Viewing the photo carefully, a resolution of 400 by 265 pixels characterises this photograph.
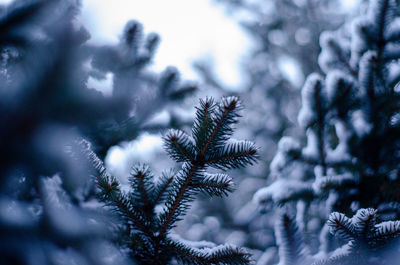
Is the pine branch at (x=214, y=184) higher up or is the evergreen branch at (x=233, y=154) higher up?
the evergreen branch at (x=233, y=154)

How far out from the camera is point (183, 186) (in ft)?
3.74

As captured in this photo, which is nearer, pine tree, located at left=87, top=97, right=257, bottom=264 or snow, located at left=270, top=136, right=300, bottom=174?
pine tree, located at left=87, top=97, right=257, bottom=264

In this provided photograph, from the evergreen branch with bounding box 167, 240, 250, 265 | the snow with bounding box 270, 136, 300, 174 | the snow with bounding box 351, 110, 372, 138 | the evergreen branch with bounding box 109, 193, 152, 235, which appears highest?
the snow with bounding box 351, 110, 372, 138

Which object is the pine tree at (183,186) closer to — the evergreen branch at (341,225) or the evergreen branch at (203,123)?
the evergreen branch at (203,123)

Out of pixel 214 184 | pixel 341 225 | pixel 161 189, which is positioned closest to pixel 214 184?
pixel 214 184

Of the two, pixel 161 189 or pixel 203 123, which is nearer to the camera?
pixel 203 123

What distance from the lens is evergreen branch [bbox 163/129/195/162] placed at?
1077mm

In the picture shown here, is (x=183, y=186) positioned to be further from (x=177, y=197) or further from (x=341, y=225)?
(x=341, y=225)

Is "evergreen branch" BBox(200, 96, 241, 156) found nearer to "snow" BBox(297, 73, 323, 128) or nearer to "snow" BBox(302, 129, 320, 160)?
"snow" BBox(297, 73, 323, 128)

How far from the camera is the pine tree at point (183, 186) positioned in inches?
42.6

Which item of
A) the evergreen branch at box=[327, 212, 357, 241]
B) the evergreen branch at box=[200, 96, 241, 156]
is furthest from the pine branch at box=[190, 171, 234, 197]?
the evergreen branch at box=[327, 212, 357, 241]

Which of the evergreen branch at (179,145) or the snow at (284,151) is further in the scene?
the snow at (284,151)

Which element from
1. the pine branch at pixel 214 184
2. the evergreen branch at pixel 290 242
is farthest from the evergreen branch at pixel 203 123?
the evergreen branch at pixel 290 242

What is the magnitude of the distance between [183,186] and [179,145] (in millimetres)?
169
